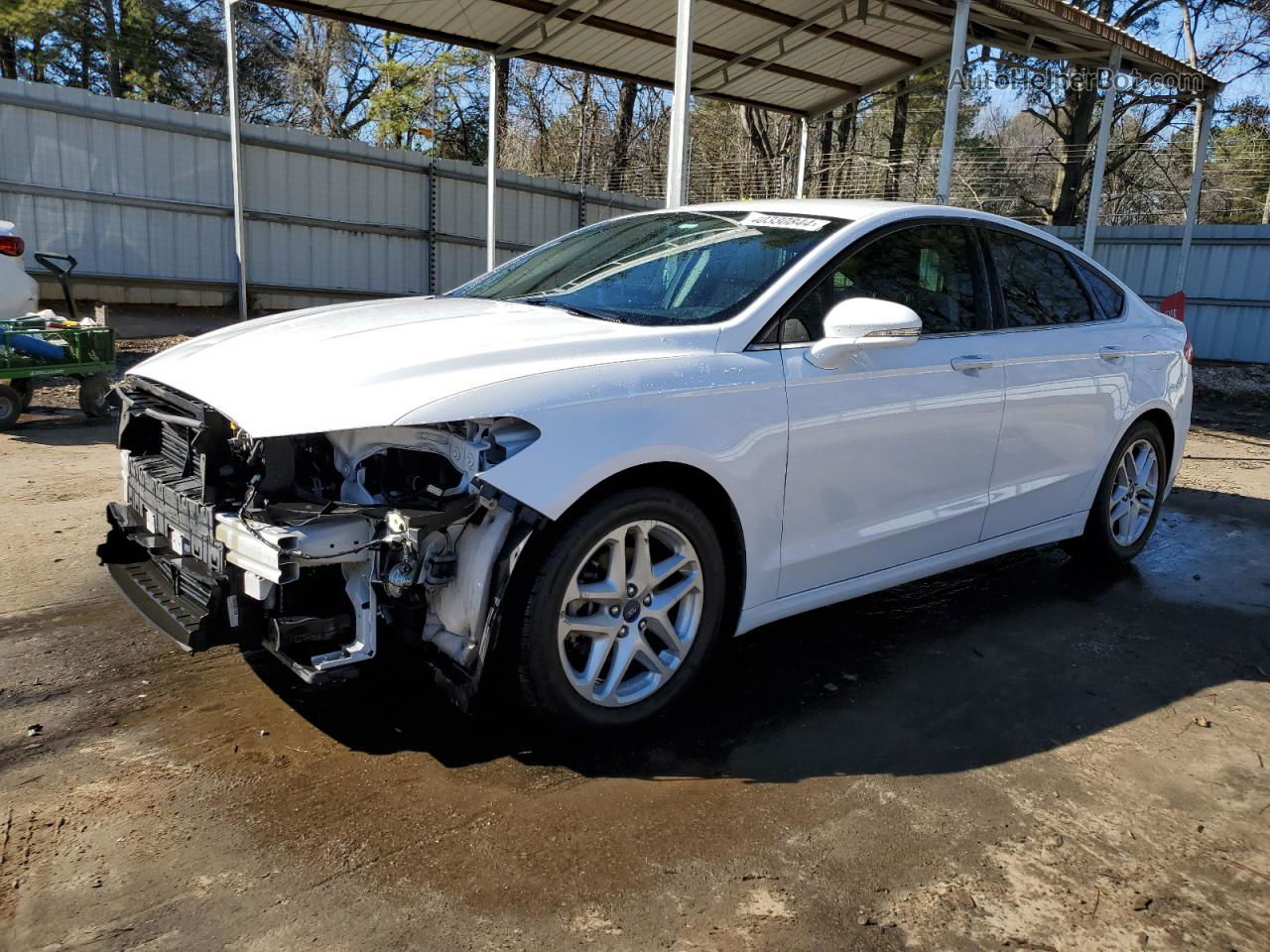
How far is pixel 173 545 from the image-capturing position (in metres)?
3.18

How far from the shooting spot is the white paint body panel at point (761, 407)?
2.79 metres

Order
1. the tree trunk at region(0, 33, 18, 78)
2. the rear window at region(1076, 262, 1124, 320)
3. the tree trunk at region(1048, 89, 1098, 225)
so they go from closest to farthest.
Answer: the rear window at region(1076, 262, 1124, 320)
the tree trunk at region(1048, 89, 1098, 225)
the tree trunk at region(0, 33, 18, 78)

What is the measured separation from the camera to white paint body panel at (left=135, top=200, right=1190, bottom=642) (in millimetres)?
2785

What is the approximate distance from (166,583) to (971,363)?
310 cm

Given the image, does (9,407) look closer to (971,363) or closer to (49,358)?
(49,358)

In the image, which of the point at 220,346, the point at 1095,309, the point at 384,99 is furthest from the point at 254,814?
the point at 384,99

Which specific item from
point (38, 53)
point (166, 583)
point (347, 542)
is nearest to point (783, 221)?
point (347, 542)

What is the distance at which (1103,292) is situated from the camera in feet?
16.4

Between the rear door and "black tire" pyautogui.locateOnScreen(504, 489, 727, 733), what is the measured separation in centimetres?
167

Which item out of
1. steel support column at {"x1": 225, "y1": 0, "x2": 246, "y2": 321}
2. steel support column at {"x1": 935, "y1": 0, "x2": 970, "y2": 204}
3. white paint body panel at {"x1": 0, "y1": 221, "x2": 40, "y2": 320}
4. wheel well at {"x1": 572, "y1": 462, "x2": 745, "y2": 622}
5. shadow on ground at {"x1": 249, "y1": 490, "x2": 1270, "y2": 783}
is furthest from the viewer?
steel support column at {"x1": 225, "y1": 0, "x2": 246, "y2": 321}

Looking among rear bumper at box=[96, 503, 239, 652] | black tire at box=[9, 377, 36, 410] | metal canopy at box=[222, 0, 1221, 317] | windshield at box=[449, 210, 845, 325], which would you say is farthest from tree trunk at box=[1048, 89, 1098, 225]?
rear bumper at box=[96, 503, 239, 652]

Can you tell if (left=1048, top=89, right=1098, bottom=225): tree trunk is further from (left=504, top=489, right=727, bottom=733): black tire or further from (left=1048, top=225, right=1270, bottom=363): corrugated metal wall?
(left=504, top=489, right=727, bottom=733): black tire

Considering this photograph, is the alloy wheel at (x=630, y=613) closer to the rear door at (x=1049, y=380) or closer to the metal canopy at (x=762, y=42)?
the rear door at (x=1049, y=380)

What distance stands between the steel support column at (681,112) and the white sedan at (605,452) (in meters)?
4.12
